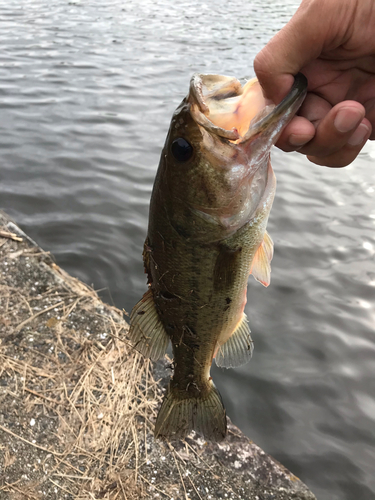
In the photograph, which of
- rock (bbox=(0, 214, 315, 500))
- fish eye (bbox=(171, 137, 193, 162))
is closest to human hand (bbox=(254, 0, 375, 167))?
fish eye (bbox=(171, 137, 193, 162))

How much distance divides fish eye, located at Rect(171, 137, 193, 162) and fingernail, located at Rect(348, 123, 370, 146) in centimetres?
80

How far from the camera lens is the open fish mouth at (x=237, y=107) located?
1.56 meters

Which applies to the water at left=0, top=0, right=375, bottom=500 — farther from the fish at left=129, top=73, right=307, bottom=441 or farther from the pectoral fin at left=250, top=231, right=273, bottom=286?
the pectoral fin at left=250, top=231, right=273, bottom=286

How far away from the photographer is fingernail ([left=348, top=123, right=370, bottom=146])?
186cm

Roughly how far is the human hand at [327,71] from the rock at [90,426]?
2236 mm

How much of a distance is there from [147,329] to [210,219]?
0.77m

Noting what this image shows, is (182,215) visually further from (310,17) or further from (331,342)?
(331,342)

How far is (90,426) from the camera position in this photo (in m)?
3.00

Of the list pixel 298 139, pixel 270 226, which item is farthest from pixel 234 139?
pixel 270 226

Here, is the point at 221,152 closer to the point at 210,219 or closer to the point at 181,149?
the point at 181,149

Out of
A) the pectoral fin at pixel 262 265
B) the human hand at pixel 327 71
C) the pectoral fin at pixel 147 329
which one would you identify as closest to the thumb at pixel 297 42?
the human hand at pixel 327 71

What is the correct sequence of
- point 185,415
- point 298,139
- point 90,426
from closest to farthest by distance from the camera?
1. point 298,139
2. point 185,415
3. point 90,426

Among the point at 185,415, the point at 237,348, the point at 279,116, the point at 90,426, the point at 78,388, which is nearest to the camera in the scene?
the point at 279,116

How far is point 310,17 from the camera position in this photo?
5.10 ft
